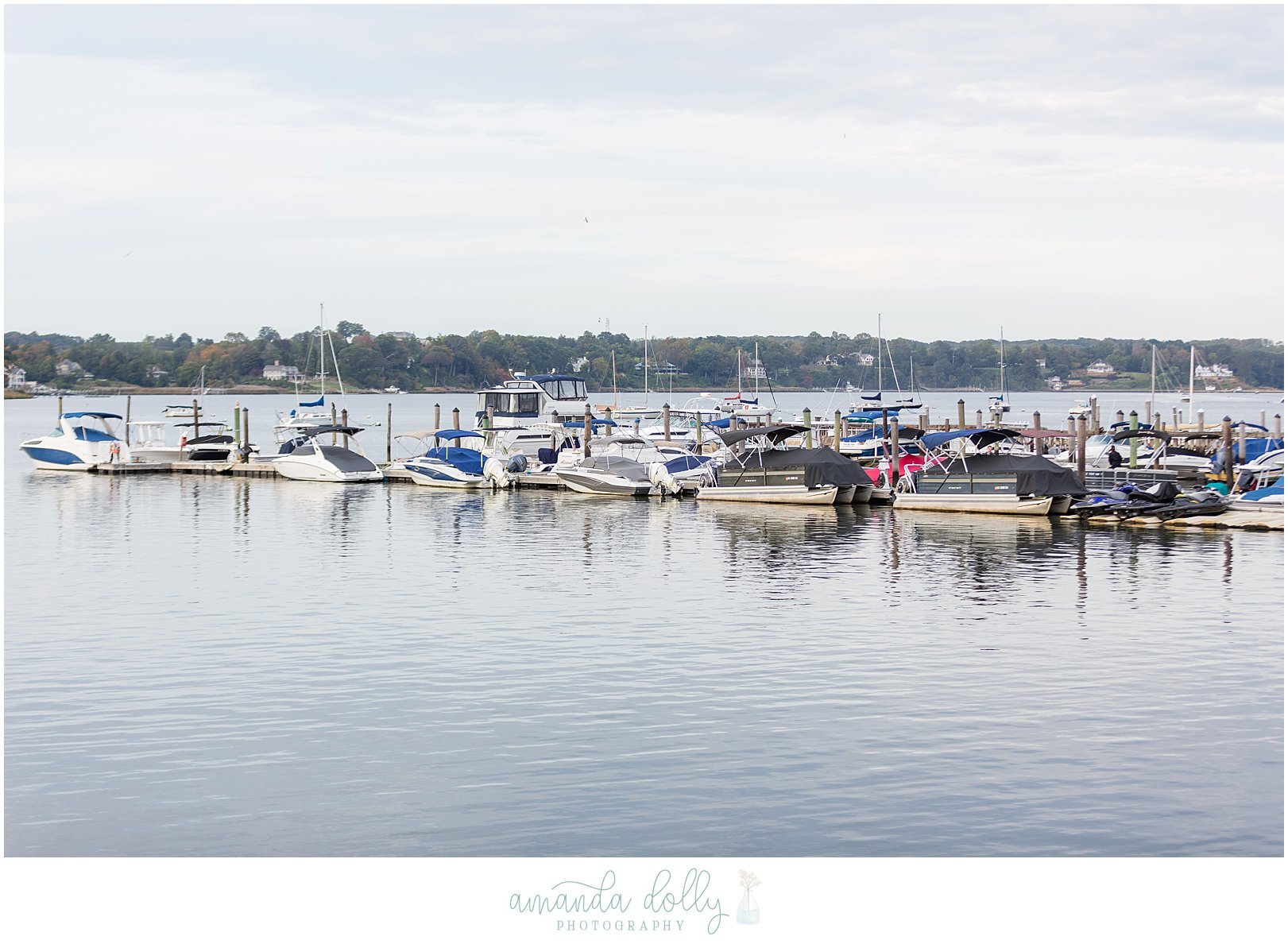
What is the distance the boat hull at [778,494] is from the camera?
186ft

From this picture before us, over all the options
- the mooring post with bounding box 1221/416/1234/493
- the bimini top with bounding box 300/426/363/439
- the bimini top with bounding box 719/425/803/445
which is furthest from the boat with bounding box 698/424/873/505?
the bimini top with bounding box 300/426/363/439

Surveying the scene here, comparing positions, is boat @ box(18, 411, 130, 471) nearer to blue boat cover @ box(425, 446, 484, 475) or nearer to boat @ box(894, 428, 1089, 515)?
blue boat cover @ box(425, 446, 484, 475)

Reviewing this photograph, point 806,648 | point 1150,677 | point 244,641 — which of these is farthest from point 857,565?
point 244,641

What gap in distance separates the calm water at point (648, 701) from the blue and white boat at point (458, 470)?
2577 centimetres

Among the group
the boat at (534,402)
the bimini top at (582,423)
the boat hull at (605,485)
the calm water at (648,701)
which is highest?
the boat at (534,402)

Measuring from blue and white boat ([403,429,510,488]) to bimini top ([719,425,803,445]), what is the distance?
14134 millimetres

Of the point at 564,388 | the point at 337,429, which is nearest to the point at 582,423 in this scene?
the point at 564,388

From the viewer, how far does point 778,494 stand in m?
57.7

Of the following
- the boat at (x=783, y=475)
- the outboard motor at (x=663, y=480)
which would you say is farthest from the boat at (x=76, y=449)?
the boat at (x=783, y=475)

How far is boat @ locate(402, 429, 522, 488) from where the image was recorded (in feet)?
226

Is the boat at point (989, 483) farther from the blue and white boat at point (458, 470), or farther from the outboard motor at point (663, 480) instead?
the blue and white boat at point (458, 470)

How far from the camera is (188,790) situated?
17.6 m
